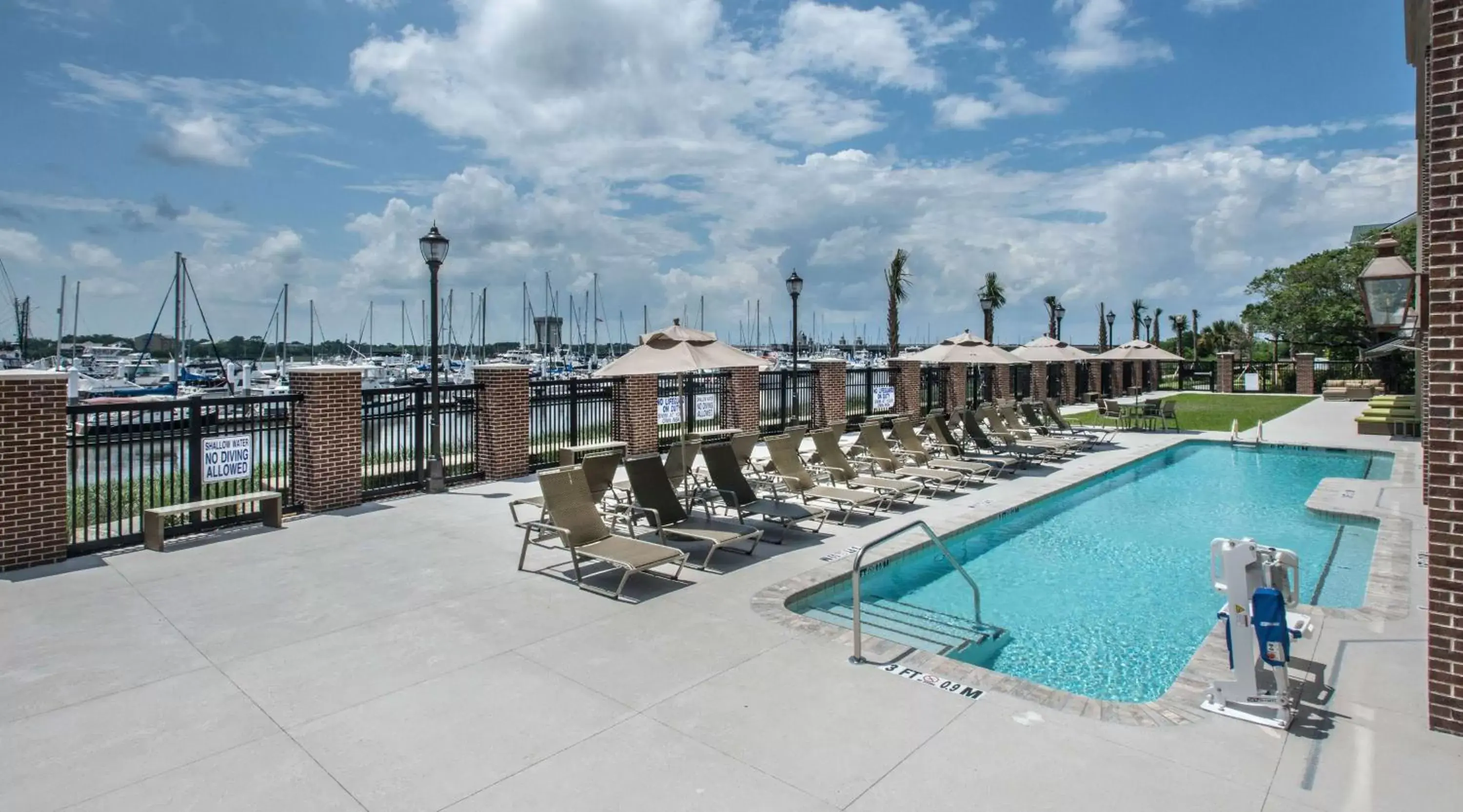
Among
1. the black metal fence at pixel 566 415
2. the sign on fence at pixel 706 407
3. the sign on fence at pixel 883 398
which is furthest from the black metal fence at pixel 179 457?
the sign on fence at pixel 883 398

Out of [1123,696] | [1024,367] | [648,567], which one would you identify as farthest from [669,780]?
[1024,367]

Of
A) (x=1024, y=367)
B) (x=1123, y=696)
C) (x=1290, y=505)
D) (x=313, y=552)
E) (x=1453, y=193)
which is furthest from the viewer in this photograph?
(x=1024, y=367)

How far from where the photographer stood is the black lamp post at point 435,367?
12445 millimetres

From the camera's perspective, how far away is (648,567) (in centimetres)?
711

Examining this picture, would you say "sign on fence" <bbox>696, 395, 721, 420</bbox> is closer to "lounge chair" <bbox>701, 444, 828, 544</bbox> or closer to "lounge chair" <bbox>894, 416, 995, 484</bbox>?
"lounge chair" <bbox>894, 416, 995, 484</bbox>

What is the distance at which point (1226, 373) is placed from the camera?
4241 cm

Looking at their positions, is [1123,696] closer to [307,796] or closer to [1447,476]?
[1447,476]

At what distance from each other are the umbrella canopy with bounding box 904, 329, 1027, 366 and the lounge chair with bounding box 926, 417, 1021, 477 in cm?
213

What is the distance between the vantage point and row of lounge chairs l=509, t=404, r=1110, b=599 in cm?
785

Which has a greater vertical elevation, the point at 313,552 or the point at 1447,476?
the point at 1447,476

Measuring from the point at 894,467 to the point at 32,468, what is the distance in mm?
10994

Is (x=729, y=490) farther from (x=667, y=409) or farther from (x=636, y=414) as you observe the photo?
(x=667, y=409)

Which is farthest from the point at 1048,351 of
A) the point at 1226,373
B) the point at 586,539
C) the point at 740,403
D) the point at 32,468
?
the point at 1226,373

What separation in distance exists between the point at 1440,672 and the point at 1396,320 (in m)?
4.01
